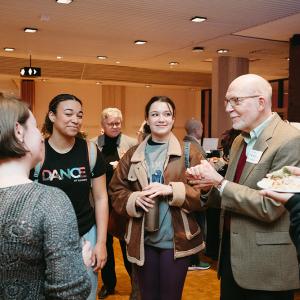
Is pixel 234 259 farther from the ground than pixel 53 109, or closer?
closer

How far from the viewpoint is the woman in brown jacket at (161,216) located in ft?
7.55

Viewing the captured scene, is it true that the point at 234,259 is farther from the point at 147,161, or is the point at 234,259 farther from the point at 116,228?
the point at 116,228

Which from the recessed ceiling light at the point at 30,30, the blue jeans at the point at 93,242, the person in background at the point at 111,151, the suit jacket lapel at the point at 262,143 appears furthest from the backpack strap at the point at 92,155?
the recessed ceiling light at the point at 30,30

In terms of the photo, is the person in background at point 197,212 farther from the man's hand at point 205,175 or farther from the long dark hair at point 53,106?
the long dark hair at point 53,106

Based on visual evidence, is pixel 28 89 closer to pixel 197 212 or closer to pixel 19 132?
pixel 197 212

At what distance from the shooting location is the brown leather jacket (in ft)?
7.55

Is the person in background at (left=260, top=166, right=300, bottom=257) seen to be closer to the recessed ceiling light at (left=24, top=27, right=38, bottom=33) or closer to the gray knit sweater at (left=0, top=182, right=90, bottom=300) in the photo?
the gray knit sweater at (left=0, top=182, right=90, bottom=300)

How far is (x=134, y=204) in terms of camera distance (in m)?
2.34

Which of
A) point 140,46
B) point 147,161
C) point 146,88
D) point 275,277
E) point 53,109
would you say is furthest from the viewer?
point 146,88

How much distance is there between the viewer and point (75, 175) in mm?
2166

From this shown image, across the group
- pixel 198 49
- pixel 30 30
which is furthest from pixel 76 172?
pixel 198 49

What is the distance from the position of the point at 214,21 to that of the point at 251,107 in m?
4.56

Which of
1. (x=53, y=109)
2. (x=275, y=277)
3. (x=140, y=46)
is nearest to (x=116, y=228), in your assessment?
(x=53, y=109)

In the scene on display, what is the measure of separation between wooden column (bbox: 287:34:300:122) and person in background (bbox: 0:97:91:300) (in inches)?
257
